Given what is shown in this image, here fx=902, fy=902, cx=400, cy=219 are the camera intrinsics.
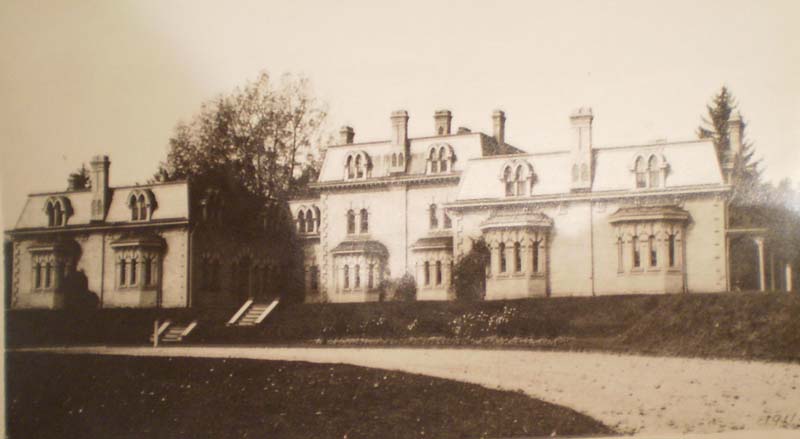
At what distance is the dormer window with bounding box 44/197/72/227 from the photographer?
7.35 meters

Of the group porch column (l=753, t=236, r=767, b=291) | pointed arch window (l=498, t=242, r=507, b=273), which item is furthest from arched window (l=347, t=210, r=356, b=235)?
porch column (l=753, t=236, r=767, b=291)

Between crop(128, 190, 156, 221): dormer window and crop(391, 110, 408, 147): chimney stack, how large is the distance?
2.26 meters

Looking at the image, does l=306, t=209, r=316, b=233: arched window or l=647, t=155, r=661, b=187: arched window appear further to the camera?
l=306, t=209, r=316, b=233: arched window

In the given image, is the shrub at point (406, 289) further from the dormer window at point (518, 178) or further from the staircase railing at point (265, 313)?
the dormer window at point (518, 178)

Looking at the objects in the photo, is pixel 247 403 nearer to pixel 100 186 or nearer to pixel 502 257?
pixel 100 186

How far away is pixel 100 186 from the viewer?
7605mm

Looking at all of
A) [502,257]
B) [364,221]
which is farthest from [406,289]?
[502,257]

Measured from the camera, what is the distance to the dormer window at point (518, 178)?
8375 millimetres

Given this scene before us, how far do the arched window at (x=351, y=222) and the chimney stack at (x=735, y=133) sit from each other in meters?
3.48

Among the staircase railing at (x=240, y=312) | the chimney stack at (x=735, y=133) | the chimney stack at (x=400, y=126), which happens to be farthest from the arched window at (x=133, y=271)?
the chimney stack at (x=735, y=133)

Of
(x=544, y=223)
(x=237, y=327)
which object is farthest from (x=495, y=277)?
(x=237, y=327)

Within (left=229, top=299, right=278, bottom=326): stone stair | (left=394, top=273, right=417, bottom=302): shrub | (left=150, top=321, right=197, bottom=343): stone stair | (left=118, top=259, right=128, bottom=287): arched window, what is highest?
(left=118, top=259, right=128, bottom=287): arched window

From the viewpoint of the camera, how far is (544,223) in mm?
8414

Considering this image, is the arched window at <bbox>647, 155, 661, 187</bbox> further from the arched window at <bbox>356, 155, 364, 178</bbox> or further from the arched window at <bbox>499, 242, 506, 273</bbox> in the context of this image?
the arched window at <bbox>356, 155, 364, 178</bbox>
